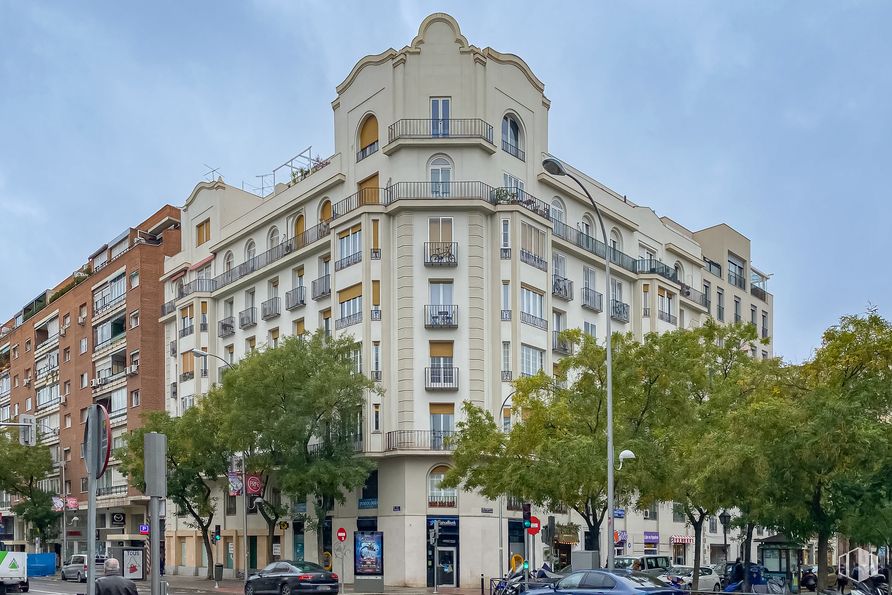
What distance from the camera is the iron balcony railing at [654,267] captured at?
6022 cm

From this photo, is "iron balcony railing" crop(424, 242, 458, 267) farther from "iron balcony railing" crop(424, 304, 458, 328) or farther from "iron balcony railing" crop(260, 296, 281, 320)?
"iron balcony railing" crop(260, 296, 281, 320)

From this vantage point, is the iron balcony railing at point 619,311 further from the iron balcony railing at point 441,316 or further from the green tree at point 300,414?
the green tree at point 300,414

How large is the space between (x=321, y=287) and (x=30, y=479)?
39431mm

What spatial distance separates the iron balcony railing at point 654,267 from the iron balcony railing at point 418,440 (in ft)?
61.4

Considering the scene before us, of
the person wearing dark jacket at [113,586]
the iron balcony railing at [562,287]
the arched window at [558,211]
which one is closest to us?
the person wearing dark jacket at [113,586]

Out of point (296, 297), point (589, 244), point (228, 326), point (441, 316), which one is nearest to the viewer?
point (441, 316)

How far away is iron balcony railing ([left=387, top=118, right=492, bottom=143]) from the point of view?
48.9m

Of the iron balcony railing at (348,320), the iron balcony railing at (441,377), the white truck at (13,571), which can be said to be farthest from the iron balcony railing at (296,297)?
the white truck at (13,571)

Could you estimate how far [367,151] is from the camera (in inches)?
2019

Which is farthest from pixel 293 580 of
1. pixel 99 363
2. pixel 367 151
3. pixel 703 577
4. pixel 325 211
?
pixel 99 363

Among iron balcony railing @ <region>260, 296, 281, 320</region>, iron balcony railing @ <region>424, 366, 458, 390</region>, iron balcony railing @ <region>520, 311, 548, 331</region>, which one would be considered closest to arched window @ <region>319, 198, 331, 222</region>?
iron balcony railing @ <region>260, 296, 281, 320</region>

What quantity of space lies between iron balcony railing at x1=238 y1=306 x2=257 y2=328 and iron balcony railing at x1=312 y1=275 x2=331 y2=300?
670 cm

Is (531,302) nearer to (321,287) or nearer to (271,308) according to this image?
(321,287)

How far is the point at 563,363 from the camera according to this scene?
3706cm
